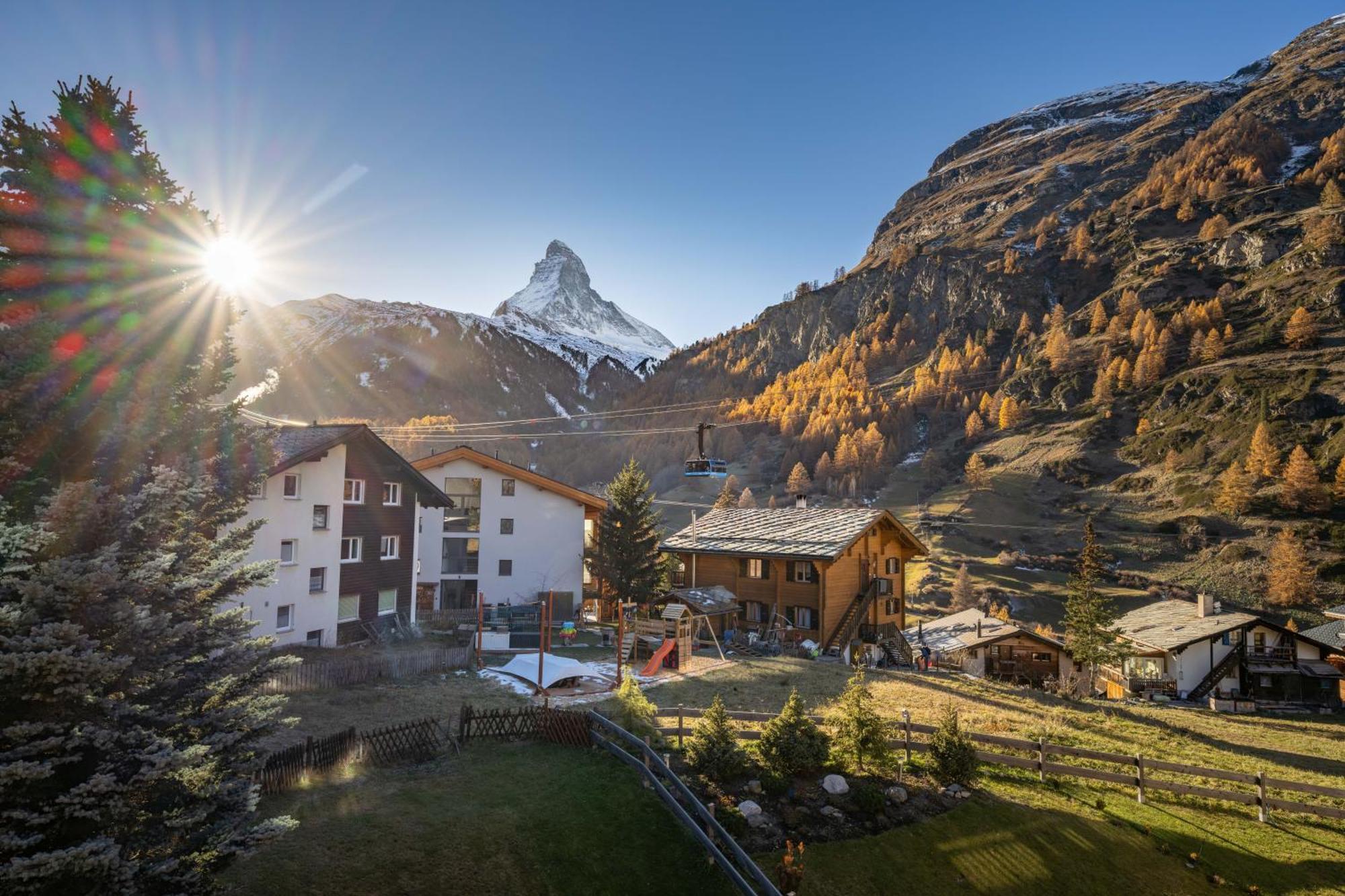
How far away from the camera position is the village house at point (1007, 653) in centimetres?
5178

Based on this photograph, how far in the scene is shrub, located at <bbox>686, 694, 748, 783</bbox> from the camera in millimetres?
15312

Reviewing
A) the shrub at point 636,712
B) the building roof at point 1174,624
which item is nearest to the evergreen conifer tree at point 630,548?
the shrub at point 636,712

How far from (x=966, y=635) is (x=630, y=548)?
29.6 metres

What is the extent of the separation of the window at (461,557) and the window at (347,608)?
1209cm

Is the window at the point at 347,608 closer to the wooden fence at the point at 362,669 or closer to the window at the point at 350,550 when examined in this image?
the window at the point at 350,550

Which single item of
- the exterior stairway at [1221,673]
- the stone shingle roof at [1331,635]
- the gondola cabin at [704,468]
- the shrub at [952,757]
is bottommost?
the exterior stairway at [1221,673]

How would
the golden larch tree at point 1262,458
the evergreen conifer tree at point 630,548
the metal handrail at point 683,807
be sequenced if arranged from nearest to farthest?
1. the metal handrail at point 683,807
2. the evergreen conifer tree at point 630,548
3. the golden larch tree at point 1262,458

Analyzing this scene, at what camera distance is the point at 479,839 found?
12594mm

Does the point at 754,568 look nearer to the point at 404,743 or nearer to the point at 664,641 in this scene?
the point at 664,641

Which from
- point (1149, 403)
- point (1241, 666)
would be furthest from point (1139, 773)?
point (1149, 403)

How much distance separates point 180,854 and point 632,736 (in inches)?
385

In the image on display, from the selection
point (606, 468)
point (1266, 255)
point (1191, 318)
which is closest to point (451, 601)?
point (606, 468)

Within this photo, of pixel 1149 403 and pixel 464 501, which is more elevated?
pixel 1149 403

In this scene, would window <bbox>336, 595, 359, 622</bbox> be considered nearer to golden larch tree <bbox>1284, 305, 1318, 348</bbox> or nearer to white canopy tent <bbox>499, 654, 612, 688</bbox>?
white canopy tent <bbox>499, 654, 612, 688</bbox>
